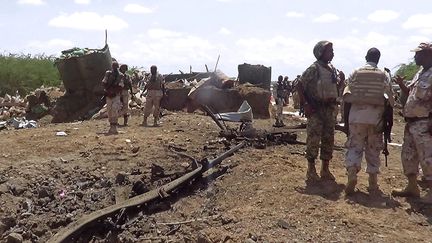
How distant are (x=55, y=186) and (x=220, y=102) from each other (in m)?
8.37

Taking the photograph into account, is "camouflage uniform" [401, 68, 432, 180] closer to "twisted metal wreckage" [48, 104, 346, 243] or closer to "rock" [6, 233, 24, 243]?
"twisted metal wreckage" [48, 104, 346, 243]

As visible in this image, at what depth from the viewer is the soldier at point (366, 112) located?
17.8 ft

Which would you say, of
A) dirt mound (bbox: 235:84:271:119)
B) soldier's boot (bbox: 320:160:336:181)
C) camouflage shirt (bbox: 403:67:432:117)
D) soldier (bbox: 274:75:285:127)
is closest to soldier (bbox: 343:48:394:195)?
camouflage shirt (bbox: 403:67:432:117)

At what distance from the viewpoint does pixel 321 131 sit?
5988mm

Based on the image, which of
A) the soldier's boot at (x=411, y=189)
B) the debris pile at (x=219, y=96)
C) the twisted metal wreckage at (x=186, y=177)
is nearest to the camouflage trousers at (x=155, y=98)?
the twisted metal wreckage at (x=186, y=177)

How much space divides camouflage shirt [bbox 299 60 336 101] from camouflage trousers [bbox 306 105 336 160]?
0.17 metres

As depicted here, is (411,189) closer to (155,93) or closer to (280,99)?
(155,93)

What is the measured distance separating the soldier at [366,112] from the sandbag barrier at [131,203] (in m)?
2.04

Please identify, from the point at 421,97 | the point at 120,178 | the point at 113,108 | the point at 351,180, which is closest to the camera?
the point at 421,97

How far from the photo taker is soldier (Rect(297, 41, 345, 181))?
5.88m

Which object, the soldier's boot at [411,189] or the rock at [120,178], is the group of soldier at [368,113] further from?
the rock at [120,178]

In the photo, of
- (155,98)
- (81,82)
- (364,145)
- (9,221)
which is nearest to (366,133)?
(364,145)

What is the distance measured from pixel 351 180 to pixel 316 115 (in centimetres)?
81

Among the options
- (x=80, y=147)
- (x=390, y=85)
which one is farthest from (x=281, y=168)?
(x=80, y=147)
